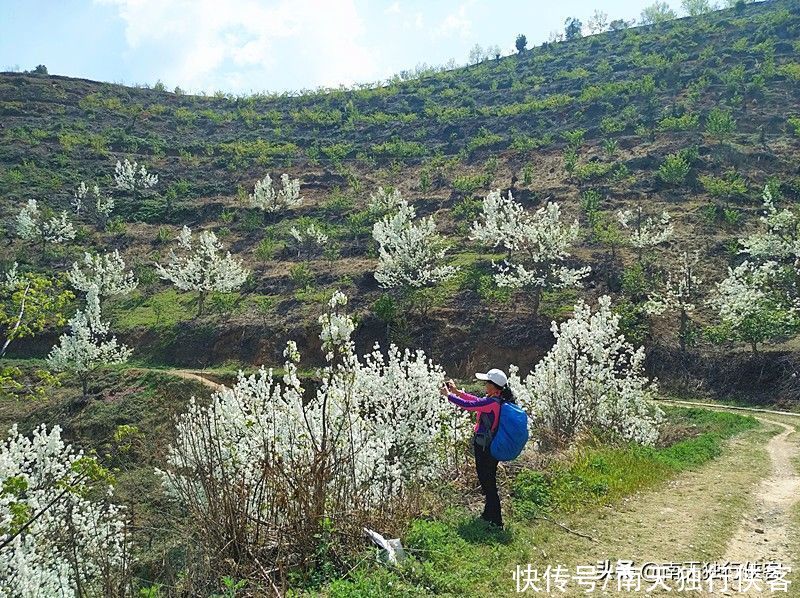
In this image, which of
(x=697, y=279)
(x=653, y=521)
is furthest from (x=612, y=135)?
(x=653, y=521)

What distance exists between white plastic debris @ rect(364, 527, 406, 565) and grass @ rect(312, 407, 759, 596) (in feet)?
0.33

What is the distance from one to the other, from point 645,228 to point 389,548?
34.9 meters

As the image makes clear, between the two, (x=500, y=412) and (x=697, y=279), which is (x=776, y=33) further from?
(x=500, y=412)

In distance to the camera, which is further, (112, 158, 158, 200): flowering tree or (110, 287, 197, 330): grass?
(112, 158, 158, 200): flowering tree

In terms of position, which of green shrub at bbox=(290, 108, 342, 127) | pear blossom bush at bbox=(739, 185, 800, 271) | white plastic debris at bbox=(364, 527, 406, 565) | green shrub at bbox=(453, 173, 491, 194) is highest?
green shrub at bbox=(290, 108, 342, 127)

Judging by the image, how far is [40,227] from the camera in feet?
159

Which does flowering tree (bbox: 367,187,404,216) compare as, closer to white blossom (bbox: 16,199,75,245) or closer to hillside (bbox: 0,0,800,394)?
hillside (bbox: 0,0,800,394)

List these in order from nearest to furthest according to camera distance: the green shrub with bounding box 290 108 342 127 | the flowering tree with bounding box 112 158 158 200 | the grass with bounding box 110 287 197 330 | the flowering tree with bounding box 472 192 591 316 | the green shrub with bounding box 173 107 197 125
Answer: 1. the flowering tree with bounding box 472 192 591 316
2. the grass with bounding box 110 287 197 330
3. the flowering tree with bounding box 112 158 158 200
4. the green shrub with bounding box 290 108 342 127
5. the green shrub with bounding box 173 107 197 125

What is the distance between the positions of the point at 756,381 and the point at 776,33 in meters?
66.3

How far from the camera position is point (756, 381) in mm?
26156

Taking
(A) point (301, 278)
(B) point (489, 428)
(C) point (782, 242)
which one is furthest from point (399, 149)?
(B) point (489, 428)

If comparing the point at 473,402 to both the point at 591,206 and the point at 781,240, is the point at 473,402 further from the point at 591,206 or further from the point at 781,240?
the point at 591,206

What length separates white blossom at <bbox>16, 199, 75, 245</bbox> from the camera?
4728cm

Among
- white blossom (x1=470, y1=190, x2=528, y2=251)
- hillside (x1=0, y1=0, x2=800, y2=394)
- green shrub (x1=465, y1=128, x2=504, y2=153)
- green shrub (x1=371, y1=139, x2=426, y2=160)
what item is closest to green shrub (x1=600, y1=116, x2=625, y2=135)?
hillside (x1=0, y1=0, x2=800, y2=394)
